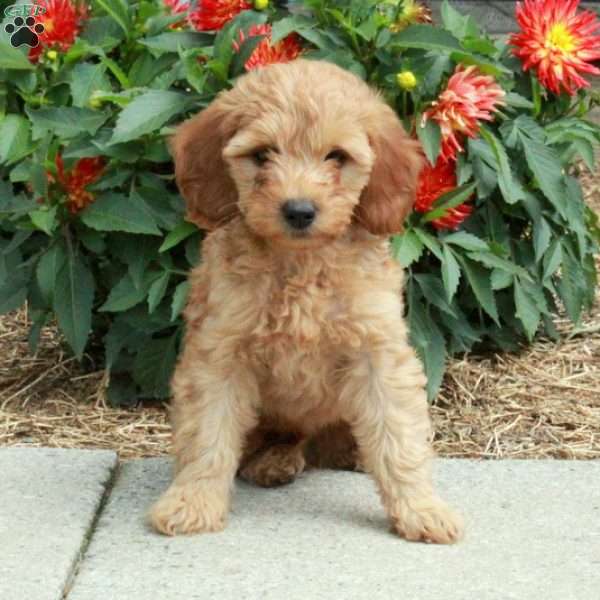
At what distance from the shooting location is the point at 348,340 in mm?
3990

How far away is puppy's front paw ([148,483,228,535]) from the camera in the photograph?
395cm

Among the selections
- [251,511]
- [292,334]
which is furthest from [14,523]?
[292,334]

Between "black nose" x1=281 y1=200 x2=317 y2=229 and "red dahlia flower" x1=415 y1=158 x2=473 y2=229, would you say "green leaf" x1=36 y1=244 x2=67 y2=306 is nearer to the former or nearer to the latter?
"red dahlia flower" x1=415 y1=158 x2=473 y2=229

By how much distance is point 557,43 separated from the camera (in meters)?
5.26

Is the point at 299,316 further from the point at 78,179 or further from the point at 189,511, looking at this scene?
the point at 78,179

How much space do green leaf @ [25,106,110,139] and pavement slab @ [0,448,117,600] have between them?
1.21m

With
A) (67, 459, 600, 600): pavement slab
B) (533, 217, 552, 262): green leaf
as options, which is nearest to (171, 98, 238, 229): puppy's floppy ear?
(67, 459, 600, 600): pavement slab

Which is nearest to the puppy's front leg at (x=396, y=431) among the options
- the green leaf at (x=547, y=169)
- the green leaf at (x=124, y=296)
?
the green leaf at (x=124, y=296)

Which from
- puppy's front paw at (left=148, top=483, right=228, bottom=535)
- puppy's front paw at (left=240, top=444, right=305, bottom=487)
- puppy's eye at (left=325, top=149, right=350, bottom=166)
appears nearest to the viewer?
puppy's eye at (left=325, top=149, right=350, bottom=166)

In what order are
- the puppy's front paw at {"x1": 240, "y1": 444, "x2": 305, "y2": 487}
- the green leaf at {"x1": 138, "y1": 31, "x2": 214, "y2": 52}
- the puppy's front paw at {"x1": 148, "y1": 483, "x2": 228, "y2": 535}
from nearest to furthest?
the puppy's front paw at {"x1": 148, "y1": 483, "x2": 228, "y2": 535}, the puppy's front paw at {"x1": 240, "y1": 444, "x2": 305, "y2": 487}, the green leaf at {"x1": 138, "y1": 31, "x2": 214, "y2": 52}

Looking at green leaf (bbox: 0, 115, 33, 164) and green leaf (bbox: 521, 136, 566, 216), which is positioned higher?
green leaf (bbox: 0, 115, 33, 164)

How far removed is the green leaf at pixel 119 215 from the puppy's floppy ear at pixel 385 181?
111 centimetres

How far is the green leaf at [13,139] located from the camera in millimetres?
5012

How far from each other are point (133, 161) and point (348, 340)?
1.43 m
